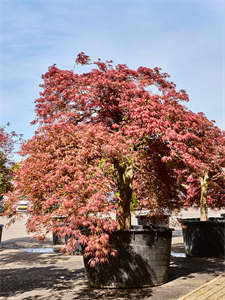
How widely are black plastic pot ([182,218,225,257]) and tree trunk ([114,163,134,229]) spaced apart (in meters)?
2.89

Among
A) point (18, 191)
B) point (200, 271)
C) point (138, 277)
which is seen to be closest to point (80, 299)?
point (138, 277)

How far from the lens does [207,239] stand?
8188 millimetres

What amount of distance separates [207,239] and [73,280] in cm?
415

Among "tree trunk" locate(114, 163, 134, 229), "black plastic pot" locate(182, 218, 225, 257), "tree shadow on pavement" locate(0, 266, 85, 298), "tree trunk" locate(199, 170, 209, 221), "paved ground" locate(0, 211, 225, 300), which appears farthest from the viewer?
"tree trunk" locate(199, 170, 209, 221)

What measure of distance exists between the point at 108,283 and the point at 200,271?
228cm

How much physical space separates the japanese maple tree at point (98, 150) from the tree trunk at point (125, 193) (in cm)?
2

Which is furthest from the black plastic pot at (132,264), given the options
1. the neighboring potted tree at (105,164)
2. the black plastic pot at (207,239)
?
the black plastic pot at (207,239)

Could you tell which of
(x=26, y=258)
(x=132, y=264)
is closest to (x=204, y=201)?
(x=132, y=264)

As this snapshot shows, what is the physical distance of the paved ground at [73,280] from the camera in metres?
4.73

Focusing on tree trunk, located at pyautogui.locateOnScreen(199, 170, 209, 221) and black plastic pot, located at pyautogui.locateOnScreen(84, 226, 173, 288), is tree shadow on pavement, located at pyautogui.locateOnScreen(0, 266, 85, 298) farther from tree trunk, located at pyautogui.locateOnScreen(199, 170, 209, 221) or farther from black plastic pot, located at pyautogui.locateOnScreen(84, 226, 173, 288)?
tree trunk, located at pyautogui.locateOnScreen(199, 170, 209, 221)

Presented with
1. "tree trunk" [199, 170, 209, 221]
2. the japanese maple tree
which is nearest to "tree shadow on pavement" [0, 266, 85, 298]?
the japanese maple tree

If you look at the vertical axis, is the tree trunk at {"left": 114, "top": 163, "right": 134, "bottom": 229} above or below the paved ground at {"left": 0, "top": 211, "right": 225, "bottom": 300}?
above

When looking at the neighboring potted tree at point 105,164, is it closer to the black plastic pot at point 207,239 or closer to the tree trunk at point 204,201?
the black plastic pot at point 207,239

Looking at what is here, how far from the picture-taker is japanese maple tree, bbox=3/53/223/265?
4266 millimetres
